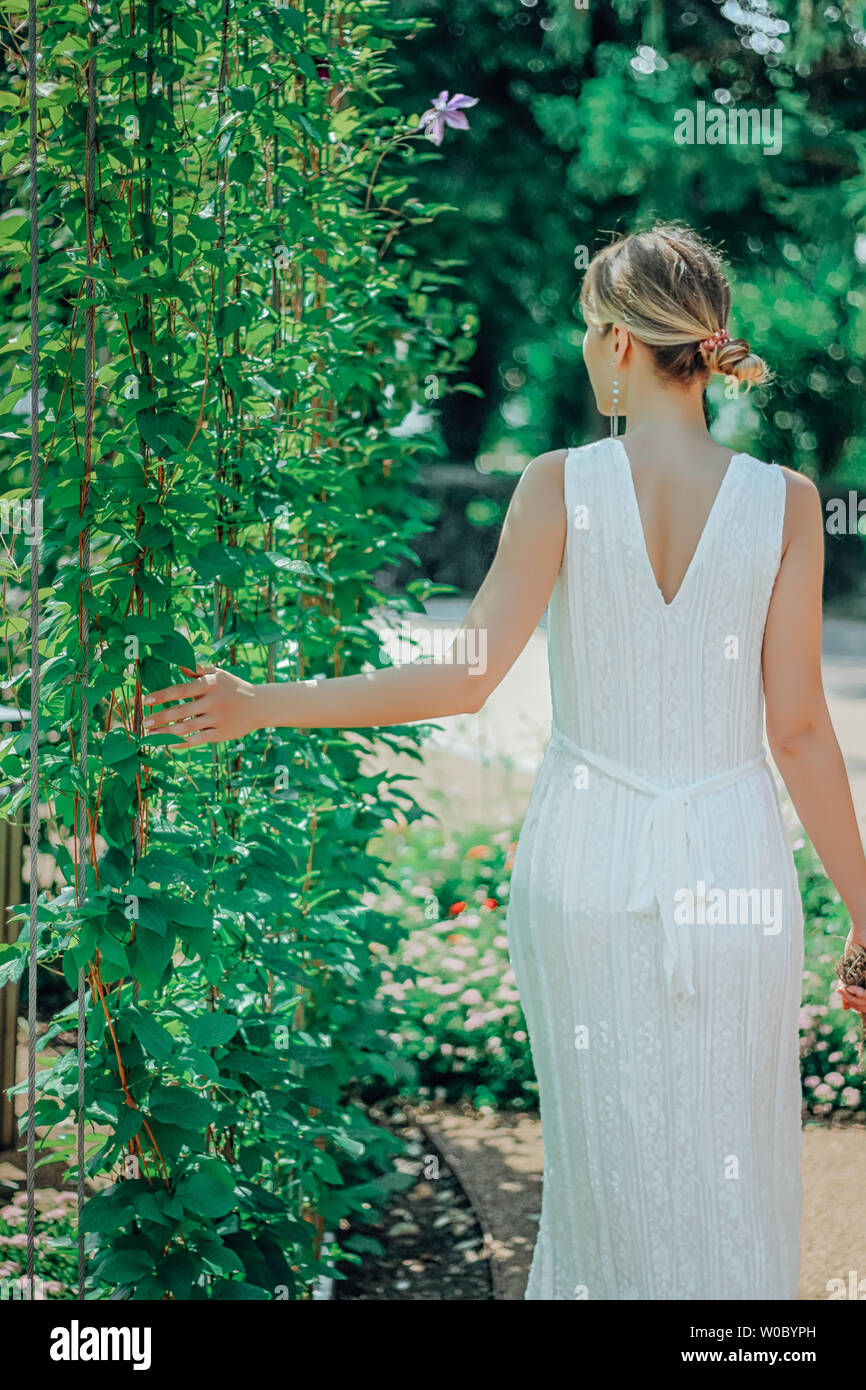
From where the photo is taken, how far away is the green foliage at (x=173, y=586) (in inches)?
68.1

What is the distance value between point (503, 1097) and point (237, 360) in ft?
9.56

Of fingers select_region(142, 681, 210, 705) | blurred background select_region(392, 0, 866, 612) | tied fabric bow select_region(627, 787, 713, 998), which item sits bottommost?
tied fabric bow select_region(627, 787, 713, 998)

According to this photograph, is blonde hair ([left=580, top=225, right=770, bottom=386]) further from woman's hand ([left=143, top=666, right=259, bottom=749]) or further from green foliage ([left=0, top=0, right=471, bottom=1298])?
woman's hand ([left=143, top=666, right=259, bottom=749])

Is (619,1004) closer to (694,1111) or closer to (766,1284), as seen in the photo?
(694,1111)

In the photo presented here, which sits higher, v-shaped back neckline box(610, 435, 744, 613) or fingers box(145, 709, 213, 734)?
v-shaped back neckline box(610, 435, 744, 613)

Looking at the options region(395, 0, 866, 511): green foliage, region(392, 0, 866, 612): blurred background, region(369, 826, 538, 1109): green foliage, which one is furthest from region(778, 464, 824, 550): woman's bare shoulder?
region(395, 0, 866, 511): green foliage

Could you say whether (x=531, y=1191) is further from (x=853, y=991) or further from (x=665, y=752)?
(x=665, y=752)

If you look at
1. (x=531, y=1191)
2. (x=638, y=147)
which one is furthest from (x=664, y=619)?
(x=638, y=147)

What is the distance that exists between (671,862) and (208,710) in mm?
633

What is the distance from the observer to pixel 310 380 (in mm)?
2617

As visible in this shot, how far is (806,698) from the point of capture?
6.23ft

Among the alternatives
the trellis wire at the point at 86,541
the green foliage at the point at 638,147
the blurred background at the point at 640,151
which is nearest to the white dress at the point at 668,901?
the trellis wire at the point at 86,541

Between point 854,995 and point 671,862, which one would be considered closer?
point 671,862

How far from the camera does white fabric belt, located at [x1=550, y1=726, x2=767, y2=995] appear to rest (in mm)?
1842
